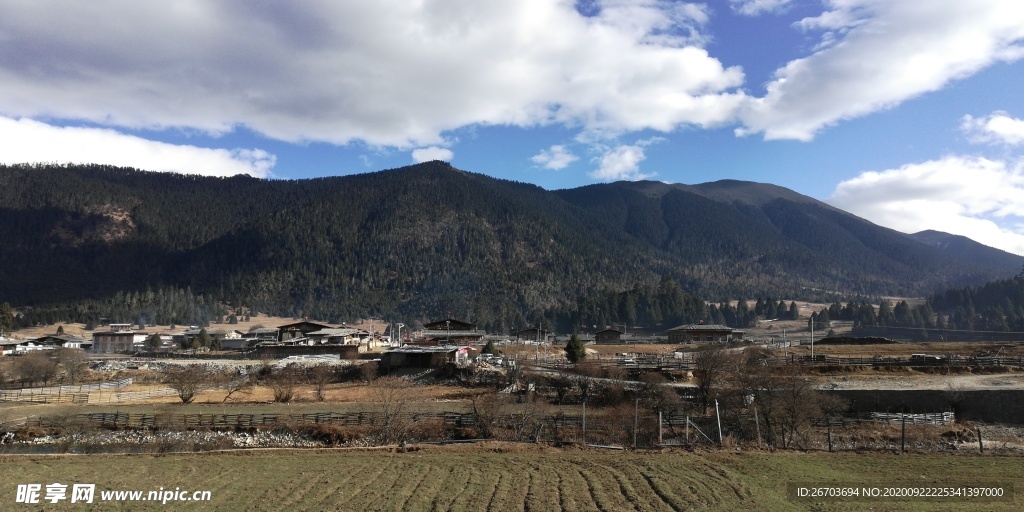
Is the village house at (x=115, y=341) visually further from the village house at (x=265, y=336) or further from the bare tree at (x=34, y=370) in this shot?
the bare tree at (x=34, y=370)

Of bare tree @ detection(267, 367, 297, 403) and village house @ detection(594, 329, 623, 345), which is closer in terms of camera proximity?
bare tree @ detection(267, 367, 297, 403)

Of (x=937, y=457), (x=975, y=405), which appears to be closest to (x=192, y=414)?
(x=937, y=457)

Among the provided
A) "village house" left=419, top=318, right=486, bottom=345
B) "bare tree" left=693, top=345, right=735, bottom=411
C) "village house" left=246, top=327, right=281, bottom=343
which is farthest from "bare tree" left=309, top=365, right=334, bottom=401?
"village house" left=246, top=327, right=281, bottom=343

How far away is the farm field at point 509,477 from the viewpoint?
1953 centimetres

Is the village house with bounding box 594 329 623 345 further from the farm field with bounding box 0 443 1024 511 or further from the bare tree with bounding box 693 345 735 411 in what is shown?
the farm field with bounding box 0 443 1024 511

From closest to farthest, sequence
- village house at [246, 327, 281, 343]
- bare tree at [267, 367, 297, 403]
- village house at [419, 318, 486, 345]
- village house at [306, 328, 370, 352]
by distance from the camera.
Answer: bare tree at [267, 367, 297, 403], village house at [306, 328, 370, 352], village house at [419, 318, 486, 345], village house at [246, 327, 281, 343]

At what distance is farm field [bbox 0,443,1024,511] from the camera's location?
19531 millimetres

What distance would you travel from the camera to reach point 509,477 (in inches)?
910

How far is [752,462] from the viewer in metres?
25.7

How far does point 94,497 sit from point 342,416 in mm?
19332

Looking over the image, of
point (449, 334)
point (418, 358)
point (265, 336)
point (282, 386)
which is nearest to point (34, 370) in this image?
point (282, 386)

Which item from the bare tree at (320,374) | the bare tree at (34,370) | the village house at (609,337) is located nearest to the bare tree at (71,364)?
the bare tree at (34,370)

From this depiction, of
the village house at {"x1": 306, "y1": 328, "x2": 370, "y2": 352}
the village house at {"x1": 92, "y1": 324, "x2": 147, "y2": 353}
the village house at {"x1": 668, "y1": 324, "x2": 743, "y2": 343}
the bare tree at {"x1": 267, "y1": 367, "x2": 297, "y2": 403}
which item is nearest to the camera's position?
the bare tree at {"x1": 267, "y1": 367, "x2": 297, "y2": 403}

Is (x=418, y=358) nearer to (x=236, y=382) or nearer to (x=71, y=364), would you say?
(x=236, y=382)
